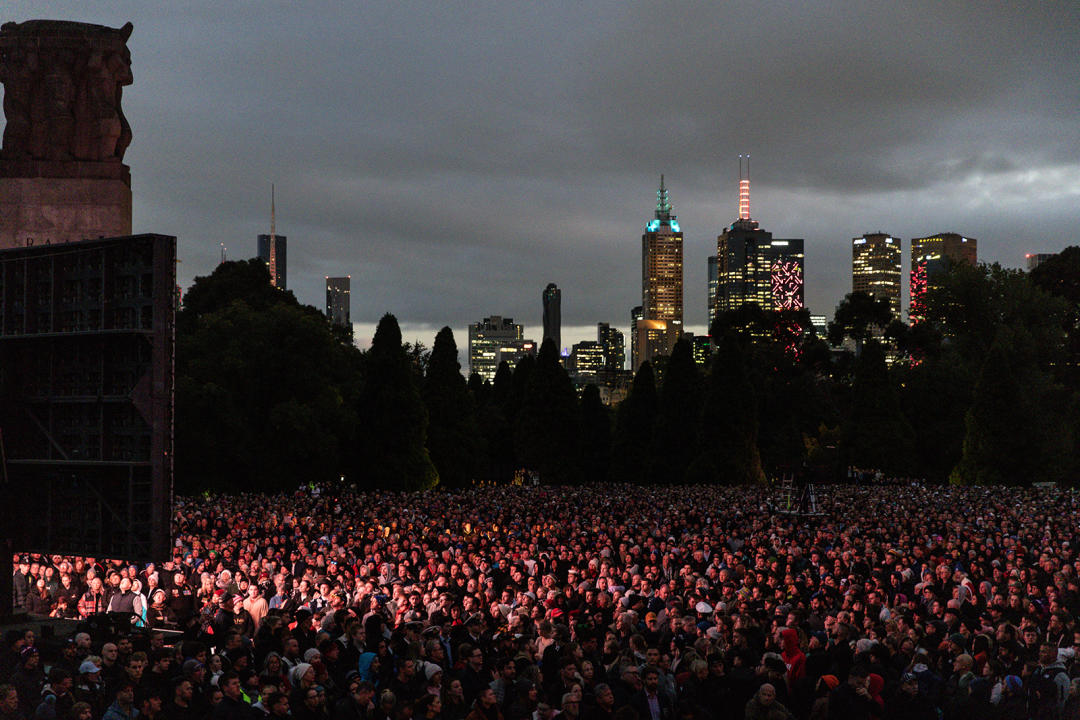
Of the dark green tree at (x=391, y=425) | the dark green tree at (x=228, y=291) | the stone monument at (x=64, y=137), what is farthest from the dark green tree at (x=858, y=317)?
the stone monument at (x=64, y=137)

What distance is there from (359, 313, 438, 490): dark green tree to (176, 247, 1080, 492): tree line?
0.23 ft

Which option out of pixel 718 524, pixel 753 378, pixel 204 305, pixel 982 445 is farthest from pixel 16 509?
pixel 753 378

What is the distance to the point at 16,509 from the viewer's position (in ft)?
50.4

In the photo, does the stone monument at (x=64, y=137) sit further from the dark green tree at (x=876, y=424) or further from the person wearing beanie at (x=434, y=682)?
the dark green tree at (x=876, y=424)

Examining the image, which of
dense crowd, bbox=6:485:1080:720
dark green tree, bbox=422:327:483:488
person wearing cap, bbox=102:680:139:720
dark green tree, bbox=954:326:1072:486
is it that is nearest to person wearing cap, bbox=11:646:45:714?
dense crowd, bbox=6:485:1080:720

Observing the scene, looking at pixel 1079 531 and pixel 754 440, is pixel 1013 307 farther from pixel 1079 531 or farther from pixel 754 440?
pixel 1079 531

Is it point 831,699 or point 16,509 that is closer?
point 831,699

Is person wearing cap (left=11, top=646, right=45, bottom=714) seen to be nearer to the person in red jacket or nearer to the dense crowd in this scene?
the dense crowd

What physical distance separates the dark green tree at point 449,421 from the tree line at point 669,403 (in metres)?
0.08

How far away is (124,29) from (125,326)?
15.7 meters

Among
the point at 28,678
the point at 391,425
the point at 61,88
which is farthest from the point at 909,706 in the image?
the point at 391,425

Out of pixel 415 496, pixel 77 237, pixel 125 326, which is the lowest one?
pixel 415 496

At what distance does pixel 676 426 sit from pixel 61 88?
37113 mm

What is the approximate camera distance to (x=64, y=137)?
1045 inches
